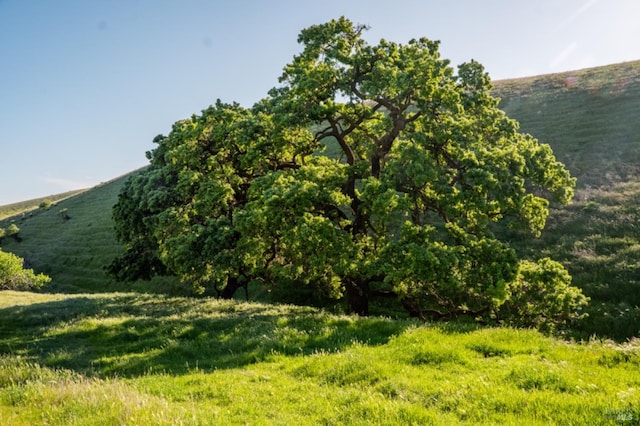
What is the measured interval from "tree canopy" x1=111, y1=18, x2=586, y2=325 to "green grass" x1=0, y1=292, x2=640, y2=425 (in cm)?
405

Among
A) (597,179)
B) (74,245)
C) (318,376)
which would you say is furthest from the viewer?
(74,245)

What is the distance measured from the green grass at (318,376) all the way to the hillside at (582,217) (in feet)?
49.7

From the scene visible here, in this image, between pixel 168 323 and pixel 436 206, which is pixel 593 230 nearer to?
pixel 436 206

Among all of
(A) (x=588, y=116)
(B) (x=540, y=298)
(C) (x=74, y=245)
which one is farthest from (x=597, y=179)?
(C) (x=74, y=245)

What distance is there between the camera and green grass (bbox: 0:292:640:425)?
23.6 ft

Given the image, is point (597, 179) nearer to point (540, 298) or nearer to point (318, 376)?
point (540, 298)

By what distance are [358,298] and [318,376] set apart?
13.6 meters

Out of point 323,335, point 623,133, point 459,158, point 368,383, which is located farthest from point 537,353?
point 623,133

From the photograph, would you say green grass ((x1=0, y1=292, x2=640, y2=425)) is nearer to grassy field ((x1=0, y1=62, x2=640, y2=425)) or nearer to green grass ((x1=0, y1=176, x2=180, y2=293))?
grassy field ((x1=0, y1=62, x2=640, y2=425))

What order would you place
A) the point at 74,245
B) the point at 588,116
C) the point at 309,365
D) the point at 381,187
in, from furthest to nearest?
1. the point at 74,245
2. the point at 588,116
3. the point at 381,187
4. the point at 309,365

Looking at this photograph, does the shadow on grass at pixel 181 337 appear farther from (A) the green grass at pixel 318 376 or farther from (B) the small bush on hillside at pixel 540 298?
(B) the small bush on hillside at pixel 540 298

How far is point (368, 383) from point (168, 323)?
11680 mm

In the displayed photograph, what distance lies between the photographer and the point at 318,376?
9961 mm

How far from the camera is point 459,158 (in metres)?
18.8
